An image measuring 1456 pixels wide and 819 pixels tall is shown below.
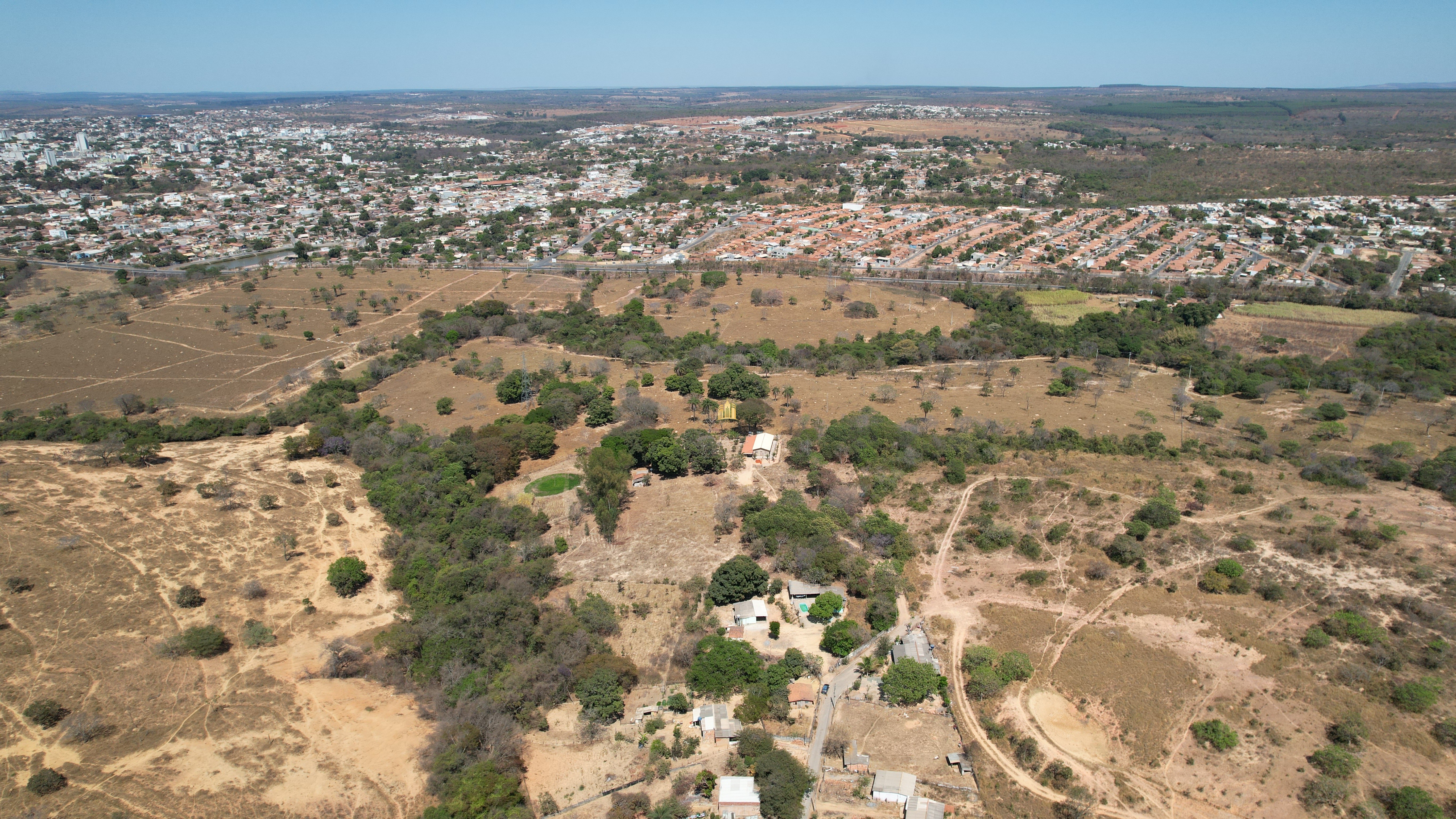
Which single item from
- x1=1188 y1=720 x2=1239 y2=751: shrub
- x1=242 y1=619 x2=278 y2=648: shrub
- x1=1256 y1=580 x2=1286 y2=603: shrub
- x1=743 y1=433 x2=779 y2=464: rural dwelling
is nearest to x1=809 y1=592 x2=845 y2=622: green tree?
x1=1188 y1=720 x2=1239 y2=751: shrub

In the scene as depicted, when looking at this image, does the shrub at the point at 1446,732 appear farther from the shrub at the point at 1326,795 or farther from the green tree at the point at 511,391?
the green tree at the point at 511,391

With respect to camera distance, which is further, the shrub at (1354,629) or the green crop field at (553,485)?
the green crop field at (553,485)

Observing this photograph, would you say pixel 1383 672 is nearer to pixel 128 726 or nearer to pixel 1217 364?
pixel 1217 364

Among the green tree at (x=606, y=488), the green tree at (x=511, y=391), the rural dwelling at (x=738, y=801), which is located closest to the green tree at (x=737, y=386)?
the green tree at (x=606, y=488)

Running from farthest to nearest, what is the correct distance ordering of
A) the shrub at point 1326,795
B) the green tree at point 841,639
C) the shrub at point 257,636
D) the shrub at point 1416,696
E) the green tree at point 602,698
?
the shrub at point 257,636, the green tree at point 841,639, the green tree at point 602,698, the shrub at point 1416,696, the shrub at point 1326,795

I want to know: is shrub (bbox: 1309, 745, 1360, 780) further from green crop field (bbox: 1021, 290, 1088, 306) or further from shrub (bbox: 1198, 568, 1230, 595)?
Result: green crop field (bbox: 1021, 290, 1088, 306)

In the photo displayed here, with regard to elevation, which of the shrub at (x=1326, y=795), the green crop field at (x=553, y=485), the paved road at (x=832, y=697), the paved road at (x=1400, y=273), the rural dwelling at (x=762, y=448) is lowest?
the paved road at (x=832, y=697)
